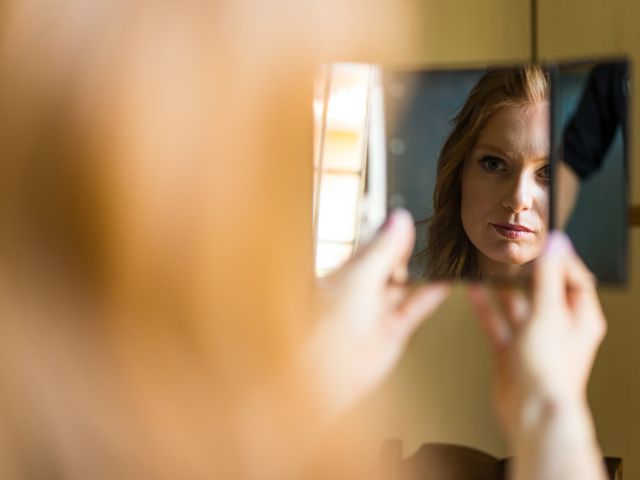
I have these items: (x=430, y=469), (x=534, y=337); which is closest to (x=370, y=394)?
(x=430, y=469)

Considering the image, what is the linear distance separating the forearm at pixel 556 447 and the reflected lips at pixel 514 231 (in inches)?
2.1

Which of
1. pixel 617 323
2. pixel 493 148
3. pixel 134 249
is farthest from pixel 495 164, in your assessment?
pixel 617 323

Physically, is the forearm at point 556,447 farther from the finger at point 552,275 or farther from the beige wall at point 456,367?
the beige wall at point 456,367

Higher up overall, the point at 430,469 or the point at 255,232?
the point at 255,232

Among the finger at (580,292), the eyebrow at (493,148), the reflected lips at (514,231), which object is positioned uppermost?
the eyebrow at (493,148)

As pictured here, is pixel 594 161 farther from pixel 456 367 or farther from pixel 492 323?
pixel 456 367

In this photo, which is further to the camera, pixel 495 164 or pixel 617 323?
pixel 617 323

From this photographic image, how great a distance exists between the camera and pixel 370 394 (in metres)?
0.38

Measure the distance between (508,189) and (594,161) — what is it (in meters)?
0.03

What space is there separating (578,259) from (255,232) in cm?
10

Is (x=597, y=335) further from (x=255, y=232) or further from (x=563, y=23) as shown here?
(x=563, y=23)

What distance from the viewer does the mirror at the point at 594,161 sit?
229 mm

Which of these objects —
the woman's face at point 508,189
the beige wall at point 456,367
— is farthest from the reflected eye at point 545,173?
the beige wall at point 456,367

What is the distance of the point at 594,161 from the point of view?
0.79ft
